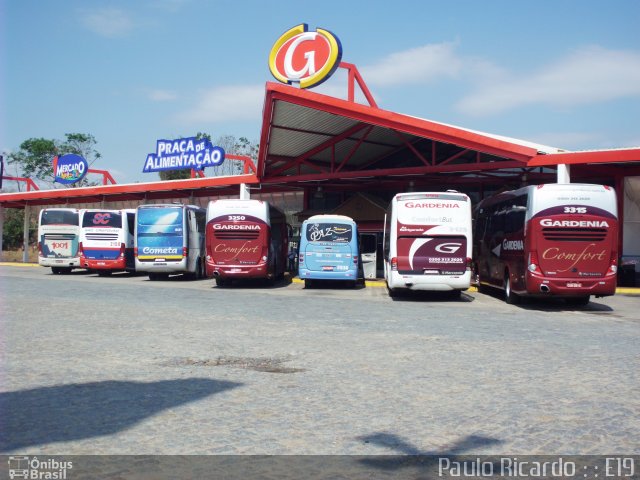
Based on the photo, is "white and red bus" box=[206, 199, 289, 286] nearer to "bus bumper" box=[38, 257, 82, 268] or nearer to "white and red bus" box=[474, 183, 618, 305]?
"white and red bus" box=[474, 183, 618, 305]

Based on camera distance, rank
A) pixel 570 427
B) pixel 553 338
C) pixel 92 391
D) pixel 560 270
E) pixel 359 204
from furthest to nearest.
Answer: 1. pixel 359 204
2. pixel 560 270
3. pixel 553 338
4. pixel 92 391
5. pixel 570 427

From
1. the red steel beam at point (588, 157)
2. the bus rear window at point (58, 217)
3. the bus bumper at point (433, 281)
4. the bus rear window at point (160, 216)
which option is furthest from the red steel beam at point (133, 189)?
the bus bumper at point (433, 281)

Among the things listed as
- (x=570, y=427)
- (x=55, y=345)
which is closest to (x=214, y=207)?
(x=55, y=345)

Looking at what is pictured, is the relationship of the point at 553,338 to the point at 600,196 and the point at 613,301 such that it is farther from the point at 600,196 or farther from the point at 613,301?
the point at 613,301

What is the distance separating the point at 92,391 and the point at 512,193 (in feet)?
50.4

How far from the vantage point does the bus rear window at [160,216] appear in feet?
93.0

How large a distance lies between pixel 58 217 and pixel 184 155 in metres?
10.7

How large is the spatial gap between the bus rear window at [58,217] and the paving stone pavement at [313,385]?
68.1 ft

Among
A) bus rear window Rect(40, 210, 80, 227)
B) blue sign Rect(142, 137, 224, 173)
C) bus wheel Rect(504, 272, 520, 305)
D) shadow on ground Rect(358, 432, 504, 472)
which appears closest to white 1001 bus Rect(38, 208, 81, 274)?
bus rear window Rect(40, 210, 80, 227)

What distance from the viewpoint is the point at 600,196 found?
17.1 meters

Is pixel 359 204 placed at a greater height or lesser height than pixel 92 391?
greater

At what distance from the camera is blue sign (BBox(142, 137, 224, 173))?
4116 centimetres

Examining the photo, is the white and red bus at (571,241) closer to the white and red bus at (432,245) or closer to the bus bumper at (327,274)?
the white and red bus at (432,245)

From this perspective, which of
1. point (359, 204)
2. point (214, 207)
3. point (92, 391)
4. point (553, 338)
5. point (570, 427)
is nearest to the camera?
point (570, 427)
